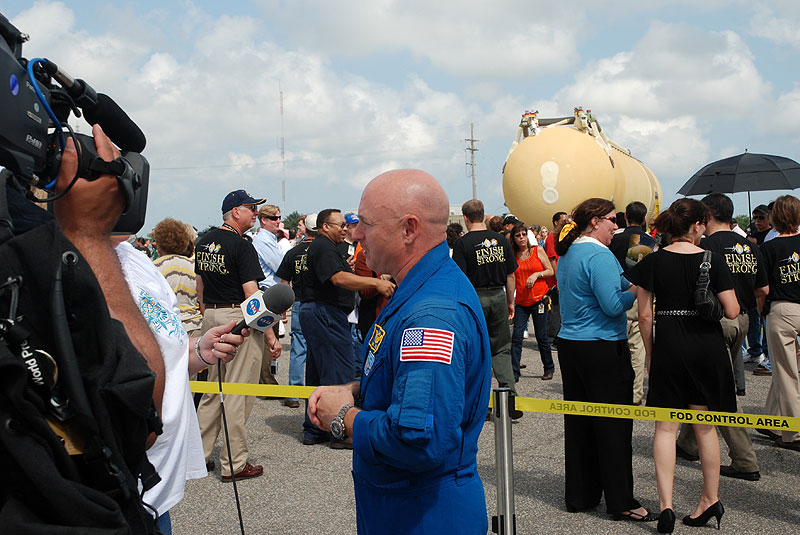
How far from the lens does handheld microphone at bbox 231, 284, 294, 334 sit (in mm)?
2877

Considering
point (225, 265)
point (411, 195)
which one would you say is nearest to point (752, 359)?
point (225, 265)

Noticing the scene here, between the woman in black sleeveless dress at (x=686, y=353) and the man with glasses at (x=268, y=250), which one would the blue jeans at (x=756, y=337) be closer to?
the woman in black sleeveless dress at (x=686, y=353)

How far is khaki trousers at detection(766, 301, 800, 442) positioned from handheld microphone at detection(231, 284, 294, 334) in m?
5.08

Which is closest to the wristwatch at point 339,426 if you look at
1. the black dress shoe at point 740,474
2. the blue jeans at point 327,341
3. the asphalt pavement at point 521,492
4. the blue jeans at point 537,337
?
the asphalt pavement at point 521,492

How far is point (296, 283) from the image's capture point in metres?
7.16

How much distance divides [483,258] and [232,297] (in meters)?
2.86

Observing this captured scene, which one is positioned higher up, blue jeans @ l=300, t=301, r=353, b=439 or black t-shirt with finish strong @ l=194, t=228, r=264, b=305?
black t-shirt with finish strong @ l=194, t=228, r=264, b=305

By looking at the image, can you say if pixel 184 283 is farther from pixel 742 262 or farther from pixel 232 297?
pixel 742 262

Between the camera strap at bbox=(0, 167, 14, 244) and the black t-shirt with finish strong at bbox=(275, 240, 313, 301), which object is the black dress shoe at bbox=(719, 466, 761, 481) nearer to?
the black t-shirt with finish strong at bbox=(275, 240, 313, 301)

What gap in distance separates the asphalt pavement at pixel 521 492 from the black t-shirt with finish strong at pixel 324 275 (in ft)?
4.75

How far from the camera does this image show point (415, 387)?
6.76ft

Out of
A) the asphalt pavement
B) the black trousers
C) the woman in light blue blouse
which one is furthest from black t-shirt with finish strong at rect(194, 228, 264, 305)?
the black trousers

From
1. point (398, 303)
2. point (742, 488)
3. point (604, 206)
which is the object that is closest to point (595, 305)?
point (604, 206)

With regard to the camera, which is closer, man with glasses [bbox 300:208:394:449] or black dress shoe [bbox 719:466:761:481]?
black dress shoe [bbox 719:466:761:481]
